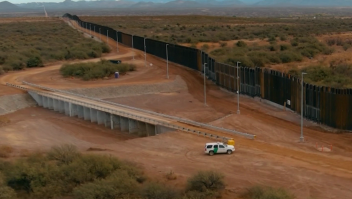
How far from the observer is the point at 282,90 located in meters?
46.4

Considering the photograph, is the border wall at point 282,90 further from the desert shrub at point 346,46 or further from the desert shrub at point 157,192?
the desert shrub at point 346,46

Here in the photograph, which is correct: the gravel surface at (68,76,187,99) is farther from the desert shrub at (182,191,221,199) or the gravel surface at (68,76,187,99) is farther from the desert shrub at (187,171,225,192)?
the desert shrub at (182,191,221,199)

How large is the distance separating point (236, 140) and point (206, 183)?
37.1 feet

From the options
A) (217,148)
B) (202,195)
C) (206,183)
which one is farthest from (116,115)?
(202,195)

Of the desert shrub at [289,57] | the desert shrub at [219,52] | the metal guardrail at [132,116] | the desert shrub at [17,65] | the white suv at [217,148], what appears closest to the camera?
the white suv at [217,148]

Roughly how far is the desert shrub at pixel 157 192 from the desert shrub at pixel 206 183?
1.07 m

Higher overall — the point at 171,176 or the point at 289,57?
the point at 289,57

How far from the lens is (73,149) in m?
30.7

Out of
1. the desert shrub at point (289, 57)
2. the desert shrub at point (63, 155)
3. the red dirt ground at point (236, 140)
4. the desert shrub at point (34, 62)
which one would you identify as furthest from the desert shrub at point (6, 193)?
the desert shrub at point (34, 62)

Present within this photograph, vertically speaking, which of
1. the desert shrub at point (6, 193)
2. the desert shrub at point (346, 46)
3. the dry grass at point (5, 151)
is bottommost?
the dry grass at point (5, 151)

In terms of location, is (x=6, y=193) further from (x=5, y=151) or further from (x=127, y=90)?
(x=127, y=90)

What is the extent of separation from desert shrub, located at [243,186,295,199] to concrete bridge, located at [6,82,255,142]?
36.6 ft

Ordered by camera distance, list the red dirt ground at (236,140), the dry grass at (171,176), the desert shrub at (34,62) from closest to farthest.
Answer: the red dirt ground at (236,140) < the dry grass at (171,176) < the desert shrub at (34,62)

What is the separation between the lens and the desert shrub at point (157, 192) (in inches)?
920
